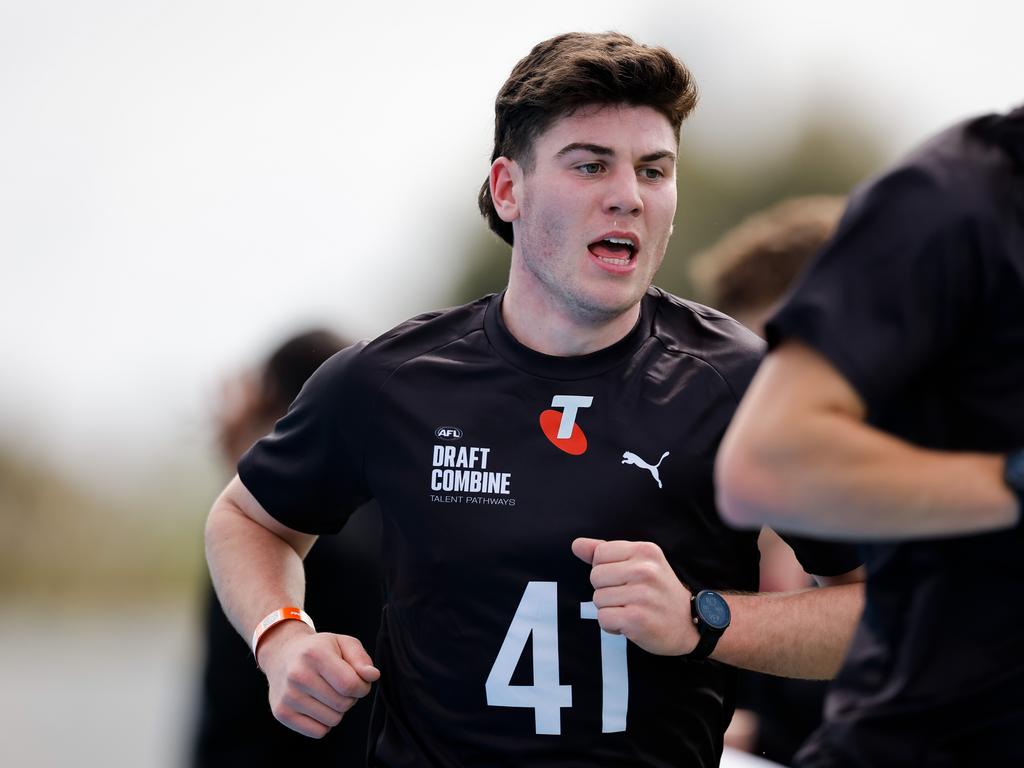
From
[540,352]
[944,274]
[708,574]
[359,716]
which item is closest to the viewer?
[944,274]

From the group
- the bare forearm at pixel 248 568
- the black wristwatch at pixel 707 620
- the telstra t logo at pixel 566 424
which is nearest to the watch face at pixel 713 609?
the black wristwatch at pixel 707 620

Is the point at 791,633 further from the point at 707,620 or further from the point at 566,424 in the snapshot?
the point at 566,424

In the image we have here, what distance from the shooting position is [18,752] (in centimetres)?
1115

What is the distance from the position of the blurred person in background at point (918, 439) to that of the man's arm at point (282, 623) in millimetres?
1000

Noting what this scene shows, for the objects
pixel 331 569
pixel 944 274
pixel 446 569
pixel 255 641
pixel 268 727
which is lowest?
pixel 268 727

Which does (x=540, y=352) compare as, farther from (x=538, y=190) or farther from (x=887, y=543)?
(x=887, y=543)

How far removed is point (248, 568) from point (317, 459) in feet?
0.92

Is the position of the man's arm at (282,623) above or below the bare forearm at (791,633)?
below

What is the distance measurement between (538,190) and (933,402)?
Answer: 3.95 ft

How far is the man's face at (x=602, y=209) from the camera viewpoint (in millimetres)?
2572

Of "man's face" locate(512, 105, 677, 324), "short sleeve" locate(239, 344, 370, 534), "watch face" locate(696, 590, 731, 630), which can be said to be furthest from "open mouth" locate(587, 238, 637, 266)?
"watch face" locate(696, 590, 731, 630)

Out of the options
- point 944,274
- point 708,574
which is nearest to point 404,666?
point 708,574

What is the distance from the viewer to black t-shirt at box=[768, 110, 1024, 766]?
1522 mm

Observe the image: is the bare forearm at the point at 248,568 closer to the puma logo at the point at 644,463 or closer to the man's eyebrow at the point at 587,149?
the puma logo at the point at 644,463
